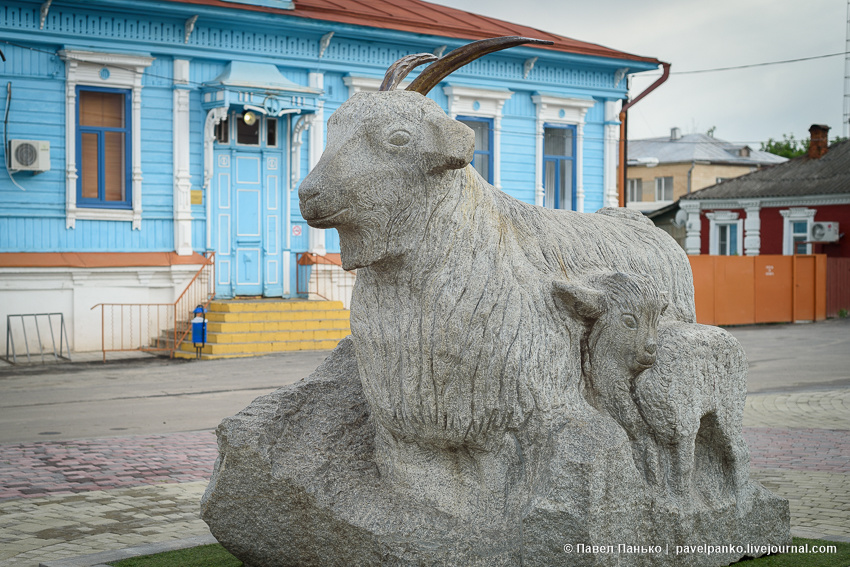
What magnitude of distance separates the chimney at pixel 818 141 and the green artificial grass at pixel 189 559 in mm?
32064

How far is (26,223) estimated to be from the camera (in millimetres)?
15359

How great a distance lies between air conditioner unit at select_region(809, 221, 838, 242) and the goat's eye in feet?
94.5

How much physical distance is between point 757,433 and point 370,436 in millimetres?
5851

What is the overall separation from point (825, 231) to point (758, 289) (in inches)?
331

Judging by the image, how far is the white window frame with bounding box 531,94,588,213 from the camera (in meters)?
20.4

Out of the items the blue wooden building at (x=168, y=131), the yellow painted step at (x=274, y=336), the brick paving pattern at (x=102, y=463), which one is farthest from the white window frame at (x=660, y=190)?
the brick paving pattern at (x=102, y=463)

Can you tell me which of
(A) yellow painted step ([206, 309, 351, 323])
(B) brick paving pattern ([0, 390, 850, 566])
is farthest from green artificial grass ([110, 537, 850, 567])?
(A) yellow painted step ([206, 309, 351, 323])

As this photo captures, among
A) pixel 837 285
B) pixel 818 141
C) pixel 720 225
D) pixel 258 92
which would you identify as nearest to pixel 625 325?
pixel 258 92

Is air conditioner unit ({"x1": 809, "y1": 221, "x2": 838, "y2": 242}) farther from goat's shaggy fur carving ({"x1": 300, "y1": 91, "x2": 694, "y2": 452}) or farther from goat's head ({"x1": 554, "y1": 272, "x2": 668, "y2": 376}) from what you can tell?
goat's shaggy fur carving ({"x1": 300, "y1": 91, "x2": 694, "y2": 452})

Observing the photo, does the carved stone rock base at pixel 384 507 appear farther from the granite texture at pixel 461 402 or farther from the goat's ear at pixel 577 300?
the goat's ear at pixel 577 300

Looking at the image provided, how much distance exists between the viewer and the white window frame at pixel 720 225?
3381 centimetres

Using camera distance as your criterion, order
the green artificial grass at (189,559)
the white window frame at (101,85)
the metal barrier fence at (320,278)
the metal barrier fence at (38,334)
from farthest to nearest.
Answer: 1. the metal barrier fence at (320,278)
2. the white window frame at (101,85)
3. the metal barrier fence at (38,334)
4. the green artificial grass at (189,559)

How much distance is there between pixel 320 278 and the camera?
17562 millimetres

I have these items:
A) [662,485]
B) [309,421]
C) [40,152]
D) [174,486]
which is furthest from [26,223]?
[662,485]
